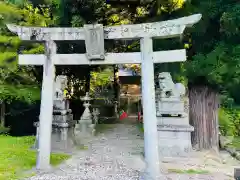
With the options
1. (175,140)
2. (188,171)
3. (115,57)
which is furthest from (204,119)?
(115,57)

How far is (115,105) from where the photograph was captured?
1526 cm

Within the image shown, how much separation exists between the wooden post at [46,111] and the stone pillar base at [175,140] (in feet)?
9.65

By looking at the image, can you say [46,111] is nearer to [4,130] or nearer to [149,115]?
[149,115]

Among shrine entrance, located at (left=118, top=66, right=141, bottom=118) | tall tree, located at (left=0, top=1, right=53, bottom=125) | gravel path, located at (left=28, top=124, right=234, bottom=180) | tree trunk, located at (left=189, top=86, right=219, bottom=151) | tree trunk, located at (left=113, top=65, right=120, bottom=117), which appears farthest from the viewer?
shrine entrance, located at (left=118, top=66, right=141, bottom=118)

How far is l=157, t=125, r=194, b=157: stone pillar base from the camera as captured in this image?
6750 mm

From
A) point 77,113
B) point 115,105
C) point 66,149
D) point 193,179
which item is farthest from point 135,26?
point 115,105

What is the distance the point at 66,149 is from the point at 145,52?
4043 mm

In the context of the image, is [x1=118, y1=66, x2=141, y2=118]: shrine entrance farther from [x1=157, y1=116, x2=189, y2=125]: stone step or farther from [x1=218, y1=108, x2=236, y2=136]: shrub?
[x1=157, y1=116, x2=189, y2=125]: stone step

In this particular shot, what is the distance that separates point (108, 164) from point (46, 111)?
199 cm

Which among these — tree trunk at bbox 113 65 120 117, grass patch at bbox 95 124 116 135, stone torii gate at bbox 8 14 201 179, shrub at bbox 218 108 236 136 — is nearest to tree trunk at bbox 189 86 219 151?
shrub at bbox 218 108 236 136

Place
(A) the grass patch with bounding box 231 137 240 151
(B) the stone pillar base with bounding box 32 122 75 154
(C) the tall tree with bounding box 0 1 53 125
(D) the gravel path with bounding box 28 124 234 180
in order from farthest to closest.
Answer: (C) the tall tree with bounding box 0 1 53 125
(A) the grass patch with bounding box 231 137 240 151
(B) the stone pillar base with bounding box 32 122 75 154
(D) the gravel path with bounding box 28 124 234 180

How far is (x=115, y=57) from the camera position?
5.55m

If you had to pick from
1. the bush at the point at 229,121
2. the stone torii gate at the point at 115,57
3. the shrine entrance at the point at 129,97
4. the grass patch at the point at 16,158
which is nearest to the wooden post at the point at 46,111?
the stone torii gate at the point at 115,57

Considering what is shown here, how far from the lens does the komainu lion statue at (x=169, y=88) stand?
700 cm
